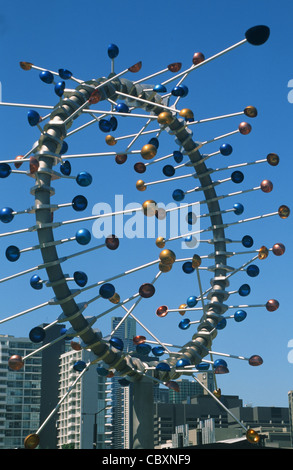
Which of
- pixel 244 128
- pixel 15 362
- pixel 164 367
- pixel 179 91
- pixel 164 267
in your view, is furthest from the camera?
pixel 244 128

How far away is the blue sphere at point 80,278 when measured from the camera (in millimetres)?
12383

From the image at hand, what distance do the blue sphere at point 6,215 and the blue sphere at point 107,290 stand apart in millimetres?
2294

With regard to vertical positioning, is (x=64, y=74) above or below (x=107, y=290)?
above

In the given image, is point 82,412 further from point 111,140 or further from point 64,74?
point 64,74

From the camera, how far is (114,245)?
12.2m

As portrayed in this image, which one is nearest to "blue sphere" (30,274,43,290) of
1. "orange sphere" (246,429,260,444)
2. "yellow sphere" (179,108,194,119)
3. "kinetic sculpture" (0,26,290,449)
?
"kinetic sculpture" (0,26,290,449)

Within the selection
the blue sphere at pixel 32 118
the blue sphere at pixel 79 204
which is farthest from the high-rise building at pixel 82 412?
the blue sphere at pixel 32 118

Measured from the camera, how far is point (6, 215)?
12.9 meters

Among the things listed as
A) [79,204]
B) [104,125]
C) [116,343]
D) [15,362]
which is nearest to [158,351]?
[116,343]

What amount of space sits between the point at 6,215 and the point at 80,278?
1995 mm

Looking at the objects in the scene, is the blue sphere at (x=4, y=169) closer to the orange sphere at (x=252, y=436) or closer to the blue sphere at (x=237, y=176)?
the blue sphere at (x=237, y=176)

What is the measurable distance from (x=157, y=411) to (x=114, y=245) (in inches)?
6216

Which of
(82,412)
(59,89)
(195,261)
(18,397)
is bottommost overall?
(195,261)
